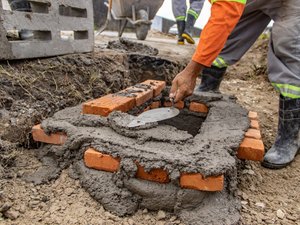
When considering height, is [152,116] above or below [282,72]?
below

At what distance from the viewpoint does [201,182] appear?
4.40ft

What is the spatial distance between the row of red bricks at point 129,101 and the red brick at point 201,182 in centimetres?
68

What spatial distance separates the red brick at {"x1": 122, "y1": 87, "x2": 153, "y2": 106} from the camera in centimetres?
212

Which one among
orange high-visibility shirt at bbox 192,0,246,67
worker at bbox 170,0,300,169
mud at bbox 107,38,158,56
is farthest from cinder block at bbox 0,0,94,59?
orange high-visibility shirt at bbox 192,0,246,67

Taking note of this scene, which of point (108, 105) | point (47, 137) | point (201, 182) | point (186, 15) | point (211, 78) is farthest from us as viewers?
point (186, 15)

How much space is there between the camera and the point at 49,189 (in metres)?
1.51

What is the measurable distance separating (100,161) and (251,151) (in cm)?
81

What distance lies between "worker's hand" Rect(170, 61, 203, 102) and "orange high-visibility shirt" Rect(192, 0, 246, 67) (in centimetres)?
A: 5

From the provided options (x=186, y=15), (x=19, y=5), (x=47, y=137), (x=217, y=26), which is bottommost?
(x=47, y=137)

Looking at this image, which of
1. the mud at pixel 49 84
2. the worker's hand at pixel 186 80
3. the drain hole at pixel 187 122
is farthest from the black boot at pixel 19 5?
the worker's hand at pixel 186 80

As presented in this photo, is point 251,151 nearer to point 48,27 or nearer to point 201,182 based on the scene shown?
point 201,182

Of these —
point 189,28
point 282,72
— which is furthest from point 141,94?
point 189,28

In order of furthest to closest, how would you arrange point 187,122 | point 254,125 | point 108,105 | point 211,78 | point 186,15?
1. point 186,15
2. point 211,78
3. point 187,122
4. point 254,125
5. point 108,105

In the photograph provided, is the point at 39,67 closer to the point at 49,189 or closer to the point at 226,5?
the point at 49,189
